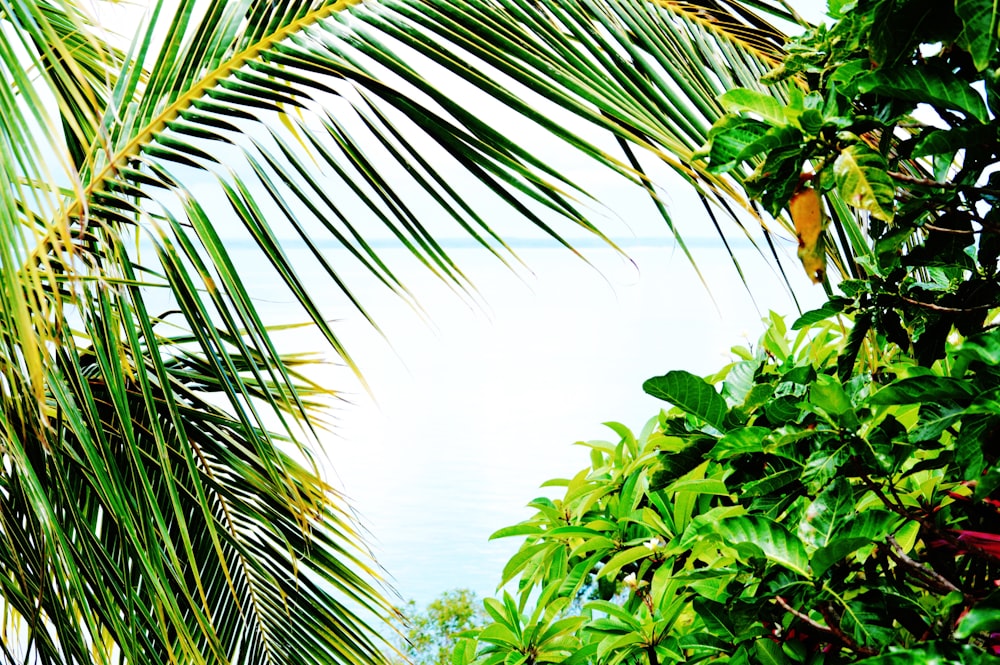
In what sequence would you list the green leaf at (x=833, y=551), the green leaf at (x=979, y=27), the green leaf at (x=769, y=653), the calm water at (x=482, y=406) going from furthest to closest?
the calm water at (x=482, y=406)
the green leaf at (x=769, y=653)
the green leaf at (x=833, y=551)
the green leaf at (x=979, y=27)

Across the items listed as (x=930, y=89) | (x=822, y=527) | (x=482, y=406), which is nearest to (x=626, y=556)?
(x=822, y=527)

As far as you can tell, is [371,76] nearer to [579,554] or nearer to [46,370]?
[46,370]

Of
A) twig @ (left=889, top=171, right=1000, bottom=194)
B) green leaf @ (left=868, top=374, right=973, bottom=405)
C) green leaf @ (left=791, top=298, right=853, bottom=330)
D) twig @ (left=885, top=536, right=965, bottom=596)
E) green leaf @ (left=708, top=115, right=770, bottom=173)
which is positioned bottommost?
twig @ (left=885, top=536, right=965, bottom=596)

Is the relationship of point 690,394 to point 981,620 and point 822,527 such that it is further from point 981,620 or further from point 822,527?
point 981,620

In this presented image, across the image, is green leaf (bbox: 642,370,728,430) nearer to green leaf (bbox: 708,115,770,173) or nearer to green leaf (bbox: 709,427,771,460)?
green leaf (bbox: 709,427,771,460)

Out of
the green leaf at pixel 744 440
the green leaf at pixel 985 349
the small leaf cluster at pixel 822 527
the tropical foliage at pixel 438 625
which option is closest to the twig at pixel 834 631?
the small leaf cluster at pixel 822 527

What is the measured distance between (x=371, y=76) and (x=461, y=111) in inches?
3.3

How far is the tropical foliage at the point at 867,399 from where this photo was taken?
0.52m

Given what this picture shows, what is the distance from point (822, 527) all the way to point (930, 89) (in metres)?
0.32

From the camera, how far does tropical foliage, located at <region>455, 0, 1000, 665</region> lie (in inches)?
20.6

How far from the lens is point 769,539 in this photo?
0.61m

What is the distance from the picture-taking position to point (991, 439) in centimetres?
52

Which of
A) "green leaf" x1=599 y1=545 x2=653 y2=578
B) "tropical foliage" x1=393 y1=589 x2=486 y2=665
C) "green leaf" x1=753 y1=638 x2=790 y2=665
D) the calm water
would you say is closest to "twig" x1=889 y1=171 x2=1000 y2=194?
the calm water

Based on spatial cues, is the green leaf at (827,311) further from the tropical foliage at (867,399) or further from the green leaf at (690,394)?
the green leaf at (690,394)
